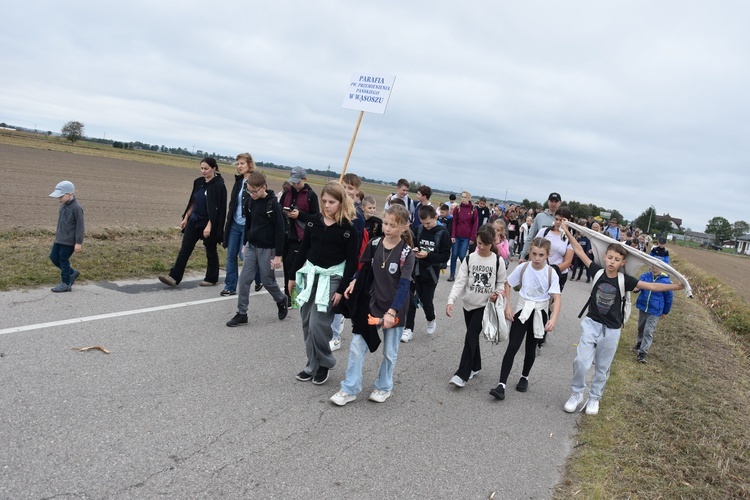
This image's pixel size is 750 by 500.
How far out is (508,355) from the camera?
16.9ft

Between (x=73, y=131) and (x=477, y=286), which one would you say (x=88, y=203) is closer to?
(x=477, y=286)

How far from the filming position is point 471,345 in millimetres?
5191

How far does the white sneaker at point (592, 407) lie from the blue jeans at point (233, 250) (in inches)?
201

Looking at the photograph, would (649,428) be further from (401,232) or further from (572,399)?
(401,232)

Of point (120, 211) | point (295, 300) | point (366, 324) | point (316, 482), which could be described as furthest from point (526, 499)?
point (120, 211)

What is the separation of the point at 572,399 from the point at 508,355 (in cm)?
74

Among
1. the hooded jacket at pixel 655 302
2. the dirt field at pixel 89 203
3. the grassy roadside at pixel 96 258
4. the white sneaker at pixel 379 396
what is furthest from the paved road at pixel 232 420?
the dirt field at pixel 89 203

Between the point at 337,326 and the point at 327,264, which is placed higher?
the point at 327,264

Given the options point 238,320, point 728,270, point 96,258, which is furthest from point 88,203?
point 728,270

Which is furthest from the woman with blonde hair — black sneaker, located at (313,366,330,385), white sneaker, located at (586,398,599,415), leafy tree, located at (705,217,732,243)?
leafy tree, located at (705,217,732,243)

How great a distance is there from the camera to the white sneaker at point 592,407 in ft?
16.1

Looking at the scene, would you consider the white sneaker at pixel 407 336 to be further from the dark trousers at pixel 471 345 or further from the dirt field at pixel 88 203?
the dirt field at pixel 88 203

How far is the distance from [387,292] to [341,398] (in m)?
0.99

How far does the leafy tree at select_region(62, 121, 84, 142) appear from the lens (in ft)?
330
